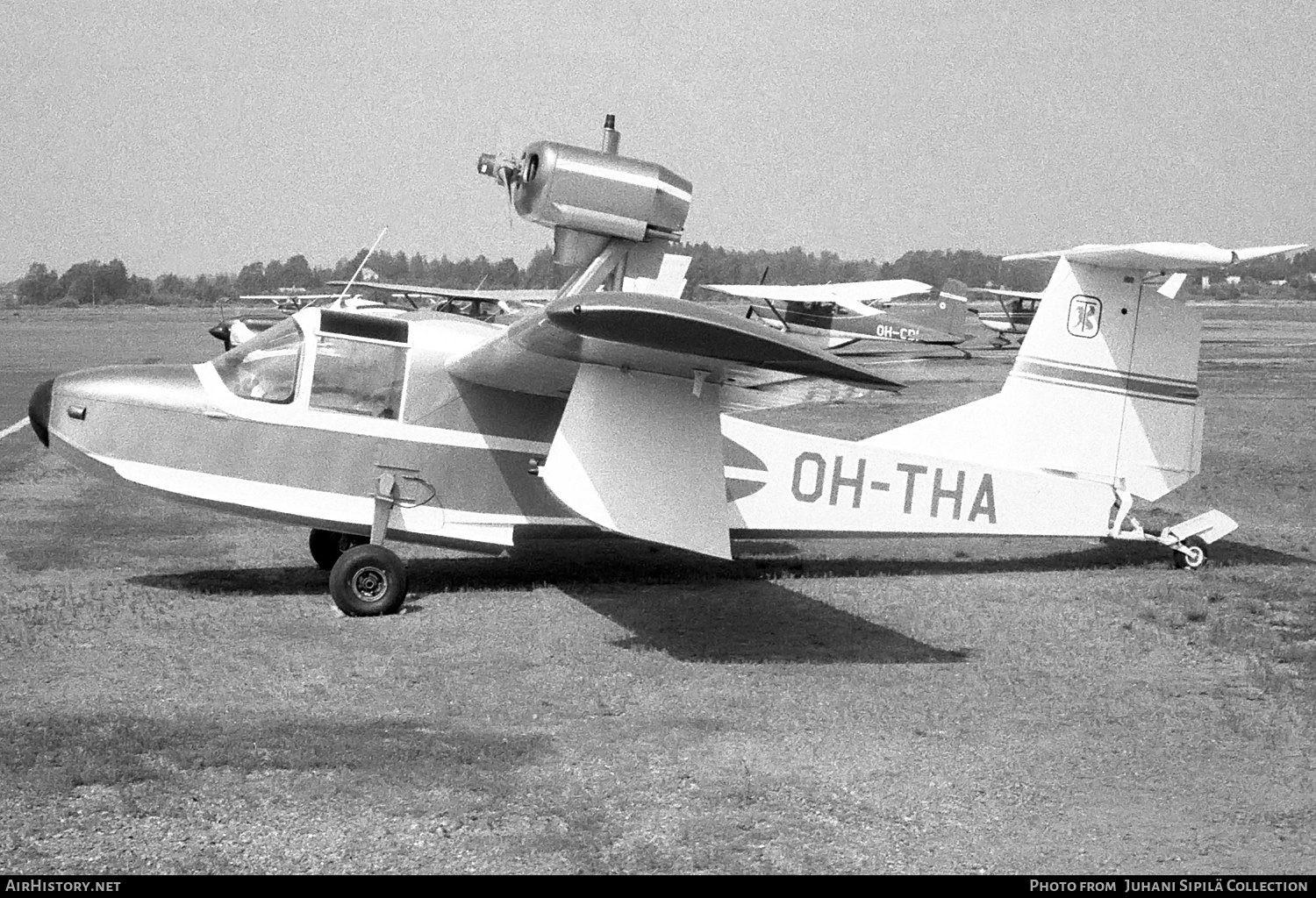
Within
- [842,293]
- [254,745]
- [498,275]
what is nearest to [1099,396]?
[254,745]

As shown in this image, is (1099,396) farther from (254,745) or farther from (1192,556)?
(254,745)

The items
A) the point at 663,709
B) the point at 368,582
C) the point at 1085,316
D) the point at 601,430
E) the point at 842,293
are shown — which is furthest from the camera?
the point at 842,293

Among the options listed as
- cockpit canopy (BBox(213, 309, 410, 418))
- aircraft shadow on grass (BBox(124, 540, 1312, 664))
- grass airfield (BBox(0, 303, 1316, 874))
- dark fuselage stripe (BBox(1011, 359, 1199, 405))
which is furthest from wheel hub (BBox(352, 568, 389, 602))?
dark fuselage stripe (BBox(1011, 359, 1199, 405))

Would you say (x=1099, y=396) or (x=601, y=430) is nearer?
(x=601, y=430)

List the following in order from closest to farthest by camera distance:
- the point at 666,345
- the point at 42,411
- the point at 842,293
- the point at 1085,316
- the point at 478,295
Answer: the point at 666,345 < the point at 42,411 < the point at 1085,316 < the point at 842,293 < the point at 478,295

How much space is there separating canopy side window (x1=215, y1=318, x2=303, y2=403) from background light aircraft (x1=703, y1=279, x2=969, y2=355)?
30011 millimetres

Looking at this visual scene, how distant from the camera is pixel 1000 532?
998 centimetres

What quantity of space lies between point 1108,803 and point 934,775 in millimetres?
736

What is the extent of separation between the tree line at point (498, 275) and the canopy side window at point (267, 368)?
35.9 m

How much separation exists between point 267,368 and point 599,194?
264 centimetres

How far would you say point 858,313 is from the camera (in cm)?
4297

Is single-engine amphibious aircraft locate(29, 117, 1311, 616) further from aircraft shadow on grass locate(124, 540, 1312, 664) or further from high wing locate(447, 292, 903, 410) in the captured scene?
aircraft shadow on grass locate(124, 540, 1312, 664)
